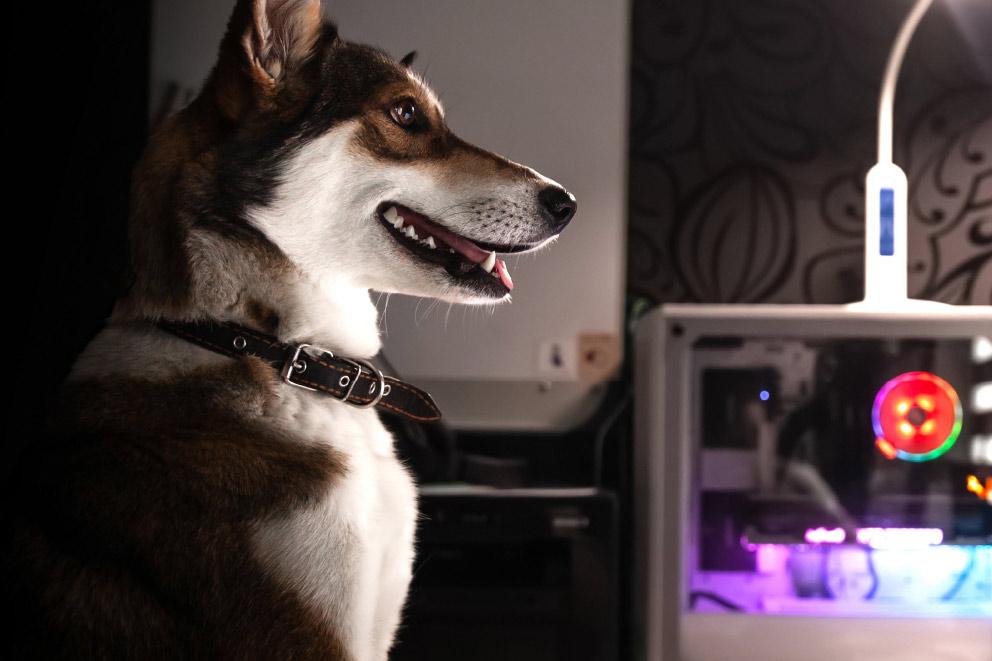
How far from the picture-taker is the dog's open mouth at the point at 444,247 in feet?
2.75

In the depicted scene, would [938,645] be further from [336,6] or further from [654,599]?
[336,6]

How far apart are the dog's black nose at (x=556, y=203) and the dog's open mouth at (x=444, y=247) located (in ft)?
0.13

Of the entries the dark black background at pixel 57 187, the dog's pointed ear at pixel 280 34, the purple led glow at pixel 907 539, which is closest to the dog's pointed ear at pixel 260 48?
the dog's pointed ear at pixel 280 34

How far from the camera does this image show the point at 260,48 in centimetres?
73

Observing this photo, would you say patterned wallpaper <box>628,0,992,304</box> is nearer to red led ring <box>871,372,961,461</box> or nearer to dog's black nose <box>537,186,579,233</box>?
red led ring <box>871,372,961,461</box>

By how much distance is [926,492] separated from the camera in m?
1.39

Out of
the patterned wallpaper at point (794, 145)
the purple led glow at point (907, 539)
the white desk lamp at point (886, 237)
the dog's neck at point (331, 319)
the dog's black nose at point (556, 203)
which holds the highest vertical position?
the patterned wallpaper at point (794, 145)

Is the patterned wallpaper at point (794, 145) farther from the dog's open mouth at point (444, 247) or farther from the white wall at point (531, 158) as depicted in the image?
the dog's open mouth at point (444, 247)

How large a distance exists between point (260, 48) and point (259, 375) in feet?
0.90

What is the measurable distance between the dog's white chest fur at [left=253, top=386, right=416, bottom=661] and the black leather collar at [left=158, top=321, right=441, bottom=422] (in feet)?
0.04

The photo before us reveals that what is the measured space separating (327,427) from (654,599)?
758 mm

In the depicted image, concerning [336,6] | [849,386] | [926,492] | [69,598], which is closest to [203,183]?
[69,598]

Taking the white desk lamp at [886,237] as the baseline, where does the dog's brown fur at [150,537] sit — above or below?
below

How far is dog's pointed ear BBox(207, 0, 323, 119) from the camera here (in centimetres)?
72
